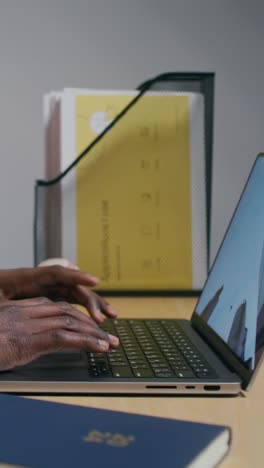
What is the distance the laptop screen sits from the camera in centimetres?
73

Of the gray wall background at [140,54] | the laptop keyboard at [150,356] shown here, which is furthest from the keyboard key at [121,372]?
the gray wall background at [140,54]

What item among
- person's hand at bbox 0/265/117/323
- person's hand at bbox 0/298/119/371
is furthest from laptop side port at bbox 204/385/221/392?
person's hand at bbox 0/265/117/323

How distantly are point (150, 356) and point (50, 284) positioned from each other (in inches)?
15.0

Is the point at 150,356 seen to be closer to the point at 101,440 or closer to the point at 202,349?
the point at 202,349

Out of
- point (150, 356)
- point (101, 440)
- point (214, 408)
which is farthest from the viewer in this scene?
point (150, 356)

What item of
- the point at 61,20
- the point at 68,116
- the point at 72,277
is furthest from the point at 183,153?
the point at 61,20

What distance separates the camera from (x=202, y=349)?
2.87 ft

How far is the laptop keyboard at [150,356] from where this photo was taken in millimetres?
746

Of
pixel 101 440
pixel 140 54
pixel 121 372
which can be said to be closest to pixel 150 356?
pixel 121 372

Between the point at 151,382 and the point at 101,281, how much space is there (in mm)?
682

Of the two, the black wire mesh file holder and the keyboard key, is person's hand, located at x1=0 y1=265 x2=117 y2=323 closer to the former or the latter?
the black wire mesh file holder

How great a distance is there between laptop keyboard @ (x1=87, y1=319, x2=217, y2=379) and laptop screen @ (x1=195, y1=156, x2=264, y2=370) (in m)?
0.04

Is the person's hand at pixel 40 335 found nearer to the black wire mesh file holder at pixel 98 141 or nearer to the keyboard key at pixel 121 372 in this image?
the keyboard key at pixel 121 372

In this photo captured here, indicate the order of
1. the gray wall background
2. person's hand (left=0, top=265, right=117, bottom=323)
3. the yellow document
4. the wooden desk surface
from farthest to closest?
the gray wall background, the yellow document, person's hand (left=0, top=265, right=117, bottom=323), the wooden desk surface
